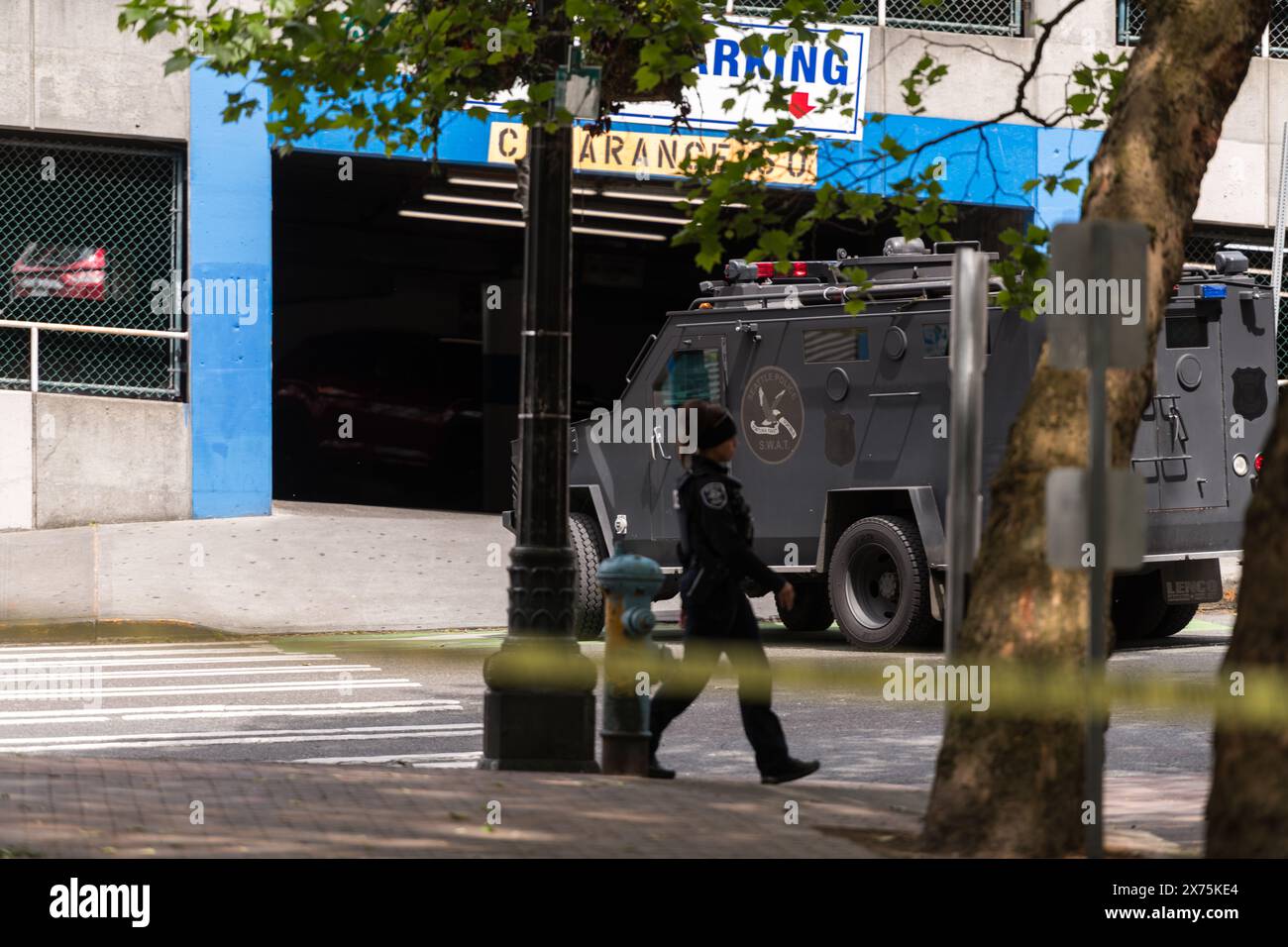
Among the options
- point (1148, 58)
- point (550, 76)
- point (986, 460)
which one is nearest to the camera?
point (1148, 58)

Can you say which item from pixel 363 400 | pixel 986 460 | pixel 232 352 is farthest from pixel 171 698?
pixel 363 400

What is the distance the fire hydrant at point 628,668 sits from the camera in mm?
9797

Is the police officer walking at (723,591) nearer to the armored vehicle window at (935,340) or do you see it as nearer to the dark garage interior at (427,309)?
the armored vehicle window at (935,340)

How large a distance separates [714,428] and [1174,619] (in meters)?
8.29

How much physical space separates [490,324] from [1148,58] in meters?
23.7

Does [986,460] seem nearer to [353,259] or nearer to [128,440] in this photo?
[128,440]

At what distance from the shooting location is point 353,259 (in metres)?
32.1

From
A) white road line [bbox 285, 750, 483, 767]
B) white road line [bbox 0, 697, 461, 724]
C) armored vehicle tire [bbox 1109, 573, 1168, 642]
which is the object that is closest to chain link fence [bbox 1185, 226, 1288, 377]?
armored vehicle tire [bbox 1109, 573, 1168, 642]

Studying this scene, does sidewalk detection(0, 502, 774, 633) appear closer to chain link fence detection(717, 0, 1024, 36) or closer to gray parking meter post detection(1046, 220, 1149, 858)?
chain link fence detection(717, 0, 1024, 36)

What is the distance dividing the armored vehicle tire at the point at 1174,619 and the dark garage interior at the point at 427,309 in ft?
30.2

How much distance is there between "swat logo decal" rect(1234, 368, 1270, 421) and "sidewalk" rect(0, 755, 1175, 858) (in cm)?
714

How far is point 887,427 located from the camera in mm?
15711

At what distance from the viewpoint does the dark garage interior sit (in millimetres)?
25781

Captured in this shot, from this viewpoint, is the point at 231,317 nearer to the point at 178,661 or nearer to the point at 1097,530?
the point at 178,661
